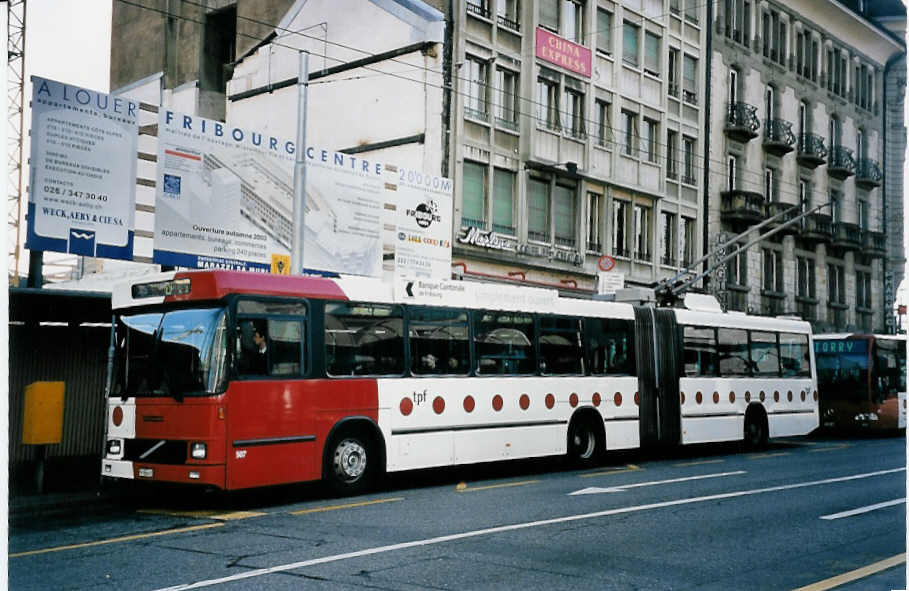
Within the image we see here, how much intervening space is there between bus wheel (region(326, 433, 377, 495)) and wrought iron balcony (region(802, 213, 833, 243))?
109 ft

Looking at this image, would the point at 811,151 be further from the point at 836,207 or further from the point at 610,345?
the point at 610,345

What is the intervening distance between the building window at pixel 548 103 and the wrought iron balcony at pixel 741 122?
10.6m

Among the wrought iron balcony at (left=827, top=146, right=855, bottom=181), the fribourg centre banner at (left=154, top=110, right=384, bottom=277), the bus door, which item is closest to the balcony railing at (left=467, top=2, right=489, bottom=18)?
the fribourg centre banner at (left=154, top=110, right=384, bottom=277)

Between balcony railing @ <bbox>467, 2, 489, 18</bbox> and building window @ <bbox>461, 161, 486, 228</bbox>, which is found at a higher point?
balcony railing @ <bbox>467, 2, 489, 18</bbox>

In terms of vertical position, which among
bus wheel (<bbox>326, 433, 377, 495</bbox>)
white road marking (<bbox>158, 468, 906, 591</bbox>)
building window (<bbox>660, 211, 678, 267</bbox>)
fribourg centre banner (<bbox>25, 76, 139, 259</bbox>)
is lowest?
white road marking (<bbox>158, 468, 906, 591</bbox>)

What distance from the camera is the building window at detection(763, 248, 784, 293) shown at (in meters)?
42.9

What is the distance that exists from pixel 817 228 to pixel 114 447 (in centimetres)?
3670

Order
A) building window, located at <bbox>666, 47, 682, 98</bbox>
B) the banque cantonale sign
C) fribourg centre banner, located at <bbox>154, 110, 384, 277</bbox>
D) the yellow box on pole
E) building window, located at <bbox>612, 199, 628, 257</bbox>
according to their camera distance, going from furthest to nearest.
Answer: building window, located at <bbox>666, 47, 682, 98</bbox> → building window, located at <bbox>612, 199, 628, 257</bbox> → the banque cantonale sign → fribourg centre banner, located at <bbox>154, 110, 384, 277</bbox> → the yellow box on pole

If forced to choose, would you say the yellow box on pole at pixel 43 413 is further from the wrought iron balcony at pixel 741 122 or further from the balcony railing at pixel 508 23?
the wrought iron balcony at pixel 741 122

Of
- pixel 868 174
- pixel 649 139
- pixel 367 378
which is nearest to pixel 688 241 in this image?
pixel 649 139

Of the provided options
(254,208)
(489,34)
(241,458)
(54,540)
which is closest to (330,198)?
(254,208)

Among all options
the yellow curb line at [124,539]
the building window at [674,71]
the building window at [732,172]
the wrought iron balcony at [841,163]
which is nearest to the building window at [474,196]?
the building window at [674,71]

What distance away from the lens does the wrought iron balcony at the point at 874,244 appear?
47.4 m

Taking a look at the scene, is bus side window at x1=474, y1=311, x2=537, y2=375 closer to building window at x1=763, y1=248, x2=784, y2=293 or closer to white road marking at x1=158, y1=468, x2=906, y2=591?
white road marking at x1=158, y1=468, x2=906, y2=591
